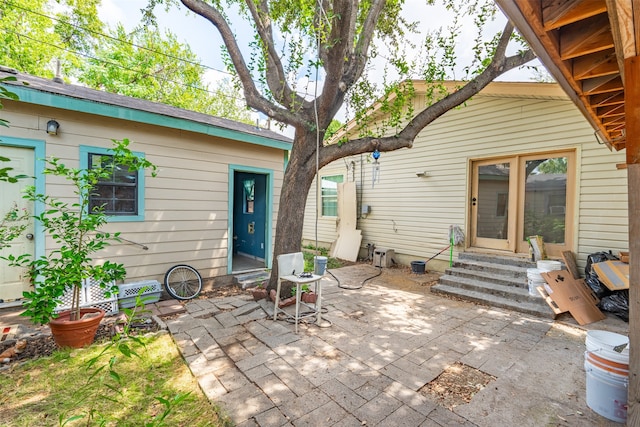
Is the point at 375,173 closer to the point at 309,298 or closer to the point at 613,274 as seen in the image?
the point at 309,298

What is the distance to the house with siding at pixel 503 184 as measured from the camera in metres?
4.76

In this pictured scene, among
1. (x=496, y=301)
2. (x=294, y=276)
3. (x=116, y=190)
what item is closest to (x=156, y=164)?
(x=116, y=190)

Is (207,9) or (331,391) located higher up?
(207,9)

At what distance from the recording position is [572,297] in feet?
13.4

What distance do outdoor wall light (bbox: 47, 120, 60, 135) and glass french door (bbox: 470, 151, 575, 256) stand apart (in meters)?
7.45

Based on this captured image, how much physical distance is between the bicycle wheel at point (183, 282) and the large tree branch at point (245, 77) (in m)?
2.94

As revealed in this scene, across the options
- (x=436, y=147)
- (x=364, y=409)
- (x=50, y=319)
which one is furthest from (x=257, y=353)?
(x=436, y=147)

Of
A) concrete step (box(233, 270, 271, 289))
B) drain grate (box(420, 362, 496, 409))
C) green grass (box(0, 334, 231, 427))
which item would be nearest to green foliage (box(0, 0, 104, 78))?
concrete step (box(233, 270, 271, 289))

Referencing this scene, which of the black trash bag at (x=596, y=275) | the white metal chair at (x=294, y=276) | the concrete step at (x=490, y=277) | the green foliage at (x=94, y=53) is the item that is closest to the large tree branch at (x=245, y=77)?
the white metal chair at (x=294, y=276)

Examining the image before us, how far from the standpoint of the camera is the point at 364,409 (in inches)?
83.5

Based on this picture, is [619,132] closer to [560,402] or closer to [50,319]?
[560,402]

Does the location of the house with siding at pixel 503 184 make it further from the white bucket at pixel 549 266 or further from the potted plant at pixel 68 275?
the potted plant at pixel 68 275

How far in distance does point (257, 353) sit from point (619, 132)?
224 inches

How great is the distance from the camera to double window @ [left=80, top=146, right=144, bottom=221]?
4016 millimetres
